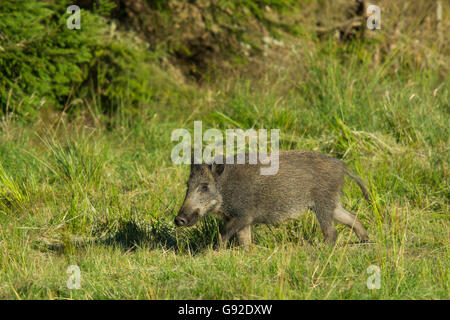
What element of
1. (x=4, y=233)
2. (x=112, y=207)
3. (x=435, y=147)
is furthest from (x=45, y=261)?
(x=435, y=147)

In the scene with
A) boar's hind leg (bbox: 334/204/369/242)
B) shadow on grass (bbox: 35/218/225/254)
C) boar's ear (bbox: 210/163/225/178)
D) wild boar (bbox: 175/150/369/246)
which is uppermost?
boar's ear (bbox: 210/163/225/178)

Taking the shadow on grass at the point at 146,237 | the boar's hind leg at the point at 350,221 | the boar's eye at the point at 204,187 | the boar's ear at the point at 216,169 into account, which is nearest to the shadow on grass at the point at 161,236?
the shadow on grass at the point at 146,237

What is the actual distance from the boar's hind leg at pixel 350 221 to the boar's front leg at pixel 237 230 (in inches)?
30.6

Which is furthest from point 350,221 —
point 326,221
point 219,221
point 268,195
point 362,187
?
point 219,221

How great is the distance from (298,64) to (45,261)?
518cm

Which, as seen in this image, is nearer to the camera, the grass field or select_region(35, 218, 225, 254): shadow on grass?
the grass field

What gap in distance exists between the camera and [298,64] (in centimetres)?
851

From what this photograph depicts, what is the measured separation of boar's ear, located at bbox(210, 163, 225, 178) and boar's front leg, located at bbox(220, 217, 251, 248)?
0.40m

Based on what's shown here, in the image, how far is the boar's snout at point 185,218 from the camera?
457cm

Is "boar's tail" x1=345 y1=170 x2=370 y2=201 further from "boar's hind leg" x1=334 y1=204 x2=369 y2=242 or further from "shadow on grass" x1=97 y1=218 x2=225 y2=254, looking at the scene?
"shadow on grass" x1=97 y1=218 x2=225 y2=254

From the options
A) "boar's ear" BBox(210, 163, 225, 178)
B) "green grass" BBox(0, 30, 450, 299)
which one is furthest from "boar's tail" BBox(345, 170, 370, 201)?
"boar's ear" BBox(210, 163, 225, 178)

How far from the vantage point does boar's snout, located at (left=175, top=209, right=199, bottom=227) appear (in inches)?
180

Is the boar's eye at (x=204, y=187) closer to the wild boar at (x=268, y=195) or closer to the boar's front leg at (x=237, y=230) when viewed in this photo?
the wild boar at (x=268, y=195)

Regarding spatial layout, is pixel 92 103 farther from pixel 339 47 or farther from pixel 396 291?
pixel 396 291
